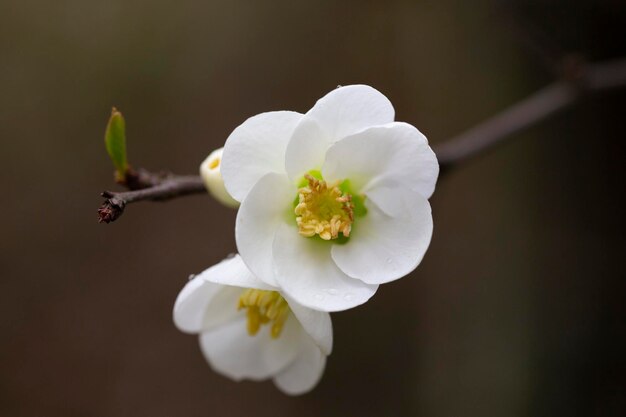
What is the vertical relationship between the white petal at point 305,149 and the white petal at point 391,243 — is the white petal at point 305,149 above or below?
above

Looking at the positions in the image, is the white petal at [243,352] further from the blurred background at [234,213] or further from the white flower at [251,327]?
the blurred background at [234,213]

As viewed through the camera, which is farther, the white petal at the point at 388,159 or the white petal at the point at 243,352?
the white petal at the point at 243,352

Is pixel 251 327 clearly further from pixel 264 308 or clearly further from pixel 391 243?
pixel 391 243

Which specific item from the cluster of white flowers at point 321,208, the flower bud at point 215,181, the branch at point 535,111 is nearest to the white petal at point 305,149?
the cluster of white flowers at point 321,208

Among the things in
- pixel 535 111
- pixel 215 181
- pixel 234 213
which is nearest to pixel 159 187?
pixel 215 181

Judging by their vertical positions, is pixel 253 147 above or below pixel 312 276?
above

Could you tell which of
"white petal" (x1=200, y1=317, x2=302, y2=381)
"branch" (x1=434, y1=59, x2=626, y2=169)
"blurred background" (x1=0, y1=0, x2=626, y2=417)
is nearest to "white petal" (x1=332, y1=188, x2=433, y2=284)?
"white petal" (x1=200, y1=317, x2=302, y2=381)

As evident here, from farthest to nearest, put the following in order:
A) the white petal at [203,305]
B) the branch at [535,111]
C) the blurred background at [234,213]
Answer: the blurred background at [234,213], the branch at [535,111], the white petal at [203,305]

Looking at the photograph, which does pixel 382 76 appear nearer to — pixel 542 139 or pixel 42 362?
pixel 542 139
